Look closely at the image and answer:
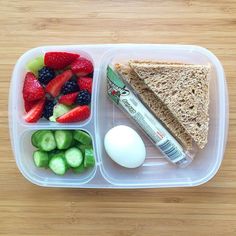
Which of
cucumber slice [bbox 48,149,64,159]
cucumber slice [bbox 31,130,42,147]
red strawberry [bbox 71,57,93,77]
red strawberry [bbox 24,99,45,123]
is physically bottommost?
cucumber slice [bbox 48,149,64,159]

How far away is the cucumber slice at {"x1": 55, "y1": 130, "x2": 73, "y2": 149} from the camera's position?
107 cm

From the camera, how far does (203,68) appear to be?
41.8 inches

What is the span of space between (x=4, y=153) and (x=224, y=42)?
2.04 feet

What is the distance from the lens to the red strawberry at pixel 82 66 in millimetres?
1058

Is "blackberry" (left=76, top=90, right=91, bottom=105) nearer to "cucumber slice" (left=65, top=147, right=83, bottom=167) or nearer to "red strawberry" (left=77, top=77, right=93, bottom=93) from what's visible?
"red strawberry" (left=77, top=77, right=93, bottom=93)

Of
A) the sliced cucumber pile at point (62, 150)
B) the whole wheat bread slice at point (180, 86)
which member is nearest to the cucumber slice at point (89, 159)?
the sliced cucumber pile at point (62, 150)

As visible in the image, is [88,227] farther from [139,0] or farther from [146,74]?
[139,0]

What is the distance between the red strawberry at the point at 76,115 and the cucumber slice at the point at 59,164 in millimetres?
98

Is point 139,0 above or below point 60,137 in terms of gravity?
above

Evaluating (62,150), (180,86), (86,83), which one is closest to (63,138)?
(62,150)

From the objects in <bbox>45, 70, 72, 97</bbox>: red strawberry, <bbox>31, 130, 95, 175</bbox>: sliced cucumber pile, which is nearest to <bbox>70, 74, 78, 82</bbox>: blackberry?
<bbox>45, 70, 72, 97</bbox>: red strawberry

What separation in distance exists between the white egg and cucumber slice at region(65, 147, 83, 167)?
0.07 meters

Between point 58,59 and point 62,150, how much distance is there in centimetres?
23

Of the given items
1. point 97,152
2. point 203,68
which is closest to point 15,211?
point 97,152
